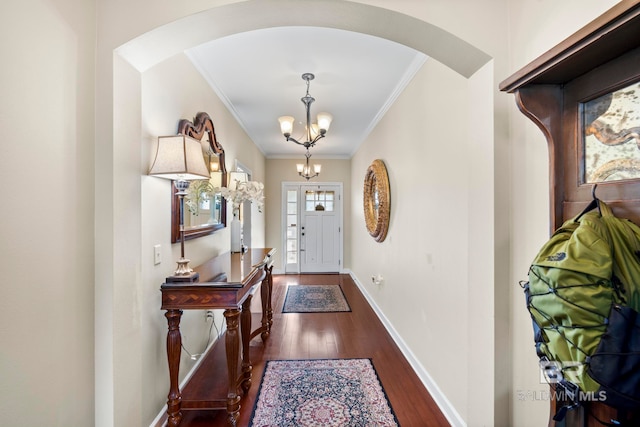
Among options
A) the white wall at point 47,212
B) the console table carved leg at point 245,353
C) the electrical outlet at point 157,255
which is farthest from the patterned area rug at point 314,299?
the white wall at point 47,212

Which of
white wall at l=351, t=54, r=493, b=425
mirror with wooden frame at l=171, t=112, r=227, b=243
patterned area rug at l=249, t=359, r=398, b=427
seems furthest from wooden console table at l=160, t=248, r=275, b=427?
white wall at l=351, t=54, r=493, b=425

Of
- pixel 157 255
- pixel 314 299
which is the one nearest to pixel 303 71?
pixel 157 255

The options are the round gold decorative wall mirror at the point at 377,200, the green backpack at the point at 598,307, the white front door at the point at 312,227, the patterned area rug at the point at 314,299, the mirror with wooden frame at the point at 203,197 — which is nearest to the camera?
the green backpack at the point at 598,307

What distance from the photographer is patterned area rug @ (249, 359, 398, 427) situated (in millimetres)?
1949

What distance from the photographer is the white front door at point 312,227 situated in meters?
6.59

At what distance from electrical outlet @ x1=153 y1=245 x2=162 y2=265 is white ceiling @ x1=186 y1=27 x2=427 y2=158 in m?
1.53

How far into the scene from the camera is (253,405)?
6.89ft

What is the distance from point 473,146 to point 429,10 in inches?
26.6

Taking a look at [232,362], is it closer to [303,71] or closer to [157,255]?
[157,255]

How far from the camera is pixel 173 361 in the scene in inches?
72.6

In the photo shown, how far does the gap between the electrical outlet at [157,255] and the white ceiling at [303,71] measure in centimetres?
153

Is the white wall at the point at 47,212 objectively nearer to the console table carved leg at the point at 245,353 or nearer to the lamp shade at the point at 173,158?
the lamp shade at the point at 173,158

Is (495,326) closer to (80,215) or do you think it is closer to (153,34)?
(80,215)

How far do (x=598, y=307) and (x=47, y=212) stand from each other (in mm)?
1819
